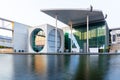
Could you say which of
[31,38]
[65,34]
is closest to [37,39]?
[31,38]

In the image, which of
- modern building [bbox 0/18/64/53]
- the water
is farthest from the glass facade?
the water

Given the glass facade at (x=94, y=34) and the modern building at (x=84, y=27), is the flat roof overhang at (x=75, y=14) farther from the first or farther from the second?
the glass facade at (x=94, y=34)

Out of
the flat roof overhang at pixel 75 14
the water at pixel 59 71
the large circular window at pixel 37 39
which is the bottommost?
the water at pixel 59 71

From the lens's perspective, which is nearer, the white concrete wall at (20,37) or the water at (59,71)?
the water at (59,71)

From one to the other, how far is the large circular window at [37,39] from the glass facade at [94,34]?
6.92m

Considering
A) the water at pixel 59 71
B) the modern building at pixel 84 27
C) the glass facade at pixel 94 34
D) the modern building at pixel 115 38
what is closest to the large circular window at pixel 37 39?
the modern building at pixel 84 27

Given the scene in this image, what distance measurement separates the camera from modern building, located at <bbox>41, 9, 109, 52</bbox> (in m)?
25.6

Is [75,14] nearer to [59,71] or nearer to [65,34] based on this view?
[65,34]

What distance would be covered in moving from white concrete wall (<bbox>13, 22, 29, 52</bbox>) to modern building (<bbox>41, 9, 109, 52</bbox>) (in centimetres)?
946

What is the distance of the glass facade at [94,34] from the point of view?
30545 mm

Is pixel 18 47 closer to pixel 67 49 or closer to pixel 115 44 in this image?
pixel 67 49

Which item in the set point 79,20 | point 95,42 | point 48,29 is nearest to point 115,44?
point 95,42

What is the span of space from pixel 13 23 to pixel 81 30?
540 inches

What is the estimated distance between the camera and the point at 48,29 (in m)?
32.5
